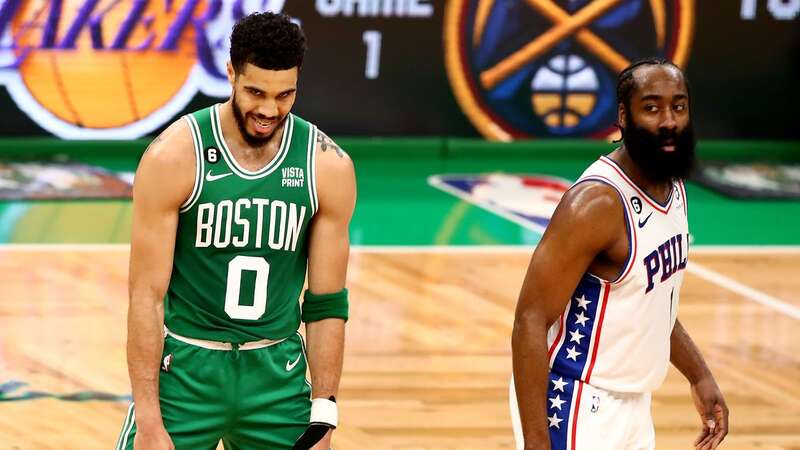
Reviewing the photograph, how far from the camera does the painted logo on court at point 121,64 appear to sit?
35.8ft

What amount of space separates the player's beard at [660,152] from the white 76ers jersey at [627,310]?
0.07 m

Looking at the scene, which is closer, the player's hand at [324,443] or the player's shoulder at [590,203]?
the player's shoulder at [590,203]

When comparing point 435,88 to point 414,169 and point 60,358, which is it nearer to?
point 414,169

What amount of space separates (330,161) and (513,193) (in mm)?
7146

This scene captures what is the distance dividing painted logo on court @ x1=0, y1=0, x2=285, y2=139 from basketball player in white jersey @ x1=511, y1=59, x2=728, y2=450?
7.49 metres

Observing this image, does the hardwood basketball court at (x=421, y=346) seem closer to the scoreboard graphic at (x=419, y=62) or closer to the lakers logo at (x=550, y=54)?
the scoreboard graphic at (x=419, y=62)

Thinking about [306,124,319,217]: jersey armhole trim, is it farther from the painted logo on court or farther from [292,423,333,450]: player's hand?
the painted logo on court

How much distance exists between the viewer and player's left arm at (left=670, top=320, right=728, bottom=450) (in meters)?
4.03

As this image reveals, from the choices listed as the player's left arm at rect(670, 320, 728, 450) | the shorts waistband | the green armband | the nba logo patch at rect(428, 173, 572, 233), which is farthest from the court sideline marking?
the shorts waistband

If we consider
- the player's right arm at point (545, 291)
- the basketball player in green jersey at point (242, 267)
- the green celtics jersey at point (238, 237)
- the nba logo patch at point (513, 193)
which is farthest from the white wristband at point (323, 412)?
the nba logo patch at point (513, 193)

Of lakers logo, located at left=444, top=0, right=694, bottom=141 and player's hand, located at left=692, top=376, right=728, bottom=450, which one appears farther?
lakers logo, located at left=444, top=0, right=694, bottom=141

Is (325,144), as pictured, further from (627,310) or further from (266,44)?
(627,310)

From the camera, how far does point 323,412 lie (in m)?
3.72

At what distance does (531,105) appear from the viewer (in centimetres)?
1165
